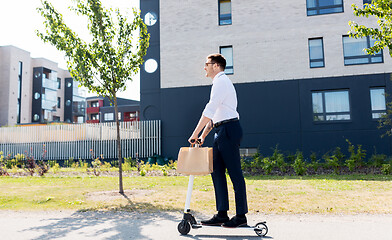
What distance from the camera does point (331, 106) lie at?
49.6ft

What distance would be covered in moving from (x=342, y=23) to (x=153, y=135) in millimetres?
11238

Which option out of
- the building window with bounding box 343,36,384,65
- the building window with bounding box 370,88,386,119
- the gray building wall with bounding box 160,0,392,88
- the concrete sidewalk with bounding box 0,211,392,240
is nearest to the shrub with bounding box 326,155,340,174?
the building window with bounding box 370,88,386,119

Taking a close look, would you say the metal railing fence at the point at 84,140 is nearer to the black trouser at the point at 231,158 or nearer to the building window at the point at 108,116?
the black trouser at the point at 231,158

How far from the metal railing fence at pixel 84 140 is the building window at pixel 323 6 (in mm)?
9950

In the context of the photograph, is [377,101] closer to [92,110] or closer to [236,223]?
[236,223]

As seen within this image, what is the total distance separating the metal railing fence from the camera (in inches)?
678

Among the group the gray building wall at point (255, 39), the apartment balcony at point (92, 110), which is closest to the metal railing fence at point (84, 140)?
the gray building wall at point (255, 39)

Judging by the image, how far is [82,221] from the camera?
14.7 ft

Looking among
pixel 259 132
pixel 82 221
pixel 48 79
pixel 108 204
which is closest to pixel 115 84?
pixel 108 204

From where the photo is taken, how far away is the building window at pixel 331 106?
1496 cm

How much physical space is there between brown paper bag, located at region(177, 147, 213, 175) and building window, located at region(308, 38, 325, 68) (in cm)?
1356

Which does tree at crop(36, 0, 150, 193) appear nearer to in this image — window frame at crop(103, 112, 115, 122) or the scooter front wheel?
the scooter front wheel

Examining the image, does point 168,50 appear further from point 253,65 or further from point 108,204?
point 108,204

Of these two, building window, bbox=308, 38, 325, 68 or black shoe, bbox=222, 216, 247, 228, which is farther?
building window, bbox=308, 38, 325, 68
